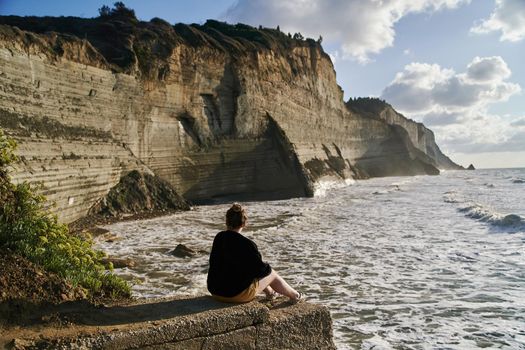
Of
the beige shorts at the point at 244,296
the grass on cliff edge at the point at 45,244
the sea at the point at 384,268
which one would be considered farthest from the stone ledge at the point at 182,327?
the sea at the point at 384,268

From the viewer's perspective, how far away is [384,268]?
8.25 m

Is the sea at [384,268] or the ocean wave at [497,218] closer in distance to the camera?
the sea at [384,268]

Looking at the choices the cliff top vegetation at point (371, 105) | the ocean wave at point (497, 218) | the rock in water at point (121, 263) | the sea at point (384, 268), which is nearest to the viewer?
the sea at point (384, 268)

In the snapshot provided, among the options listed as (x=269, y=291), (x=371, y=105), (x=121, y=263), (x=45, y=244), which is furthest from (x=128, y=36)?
(x=371, y=105)

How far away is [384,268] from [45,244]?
6.06m

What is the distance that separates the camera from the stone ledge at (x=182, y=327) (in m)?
3.16

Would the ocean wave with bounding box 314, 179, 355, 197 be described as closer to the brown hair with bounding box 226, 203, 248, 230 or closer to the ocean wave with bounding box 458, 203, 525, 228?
the ocean wave with bounding box 458, 203, 525, 228

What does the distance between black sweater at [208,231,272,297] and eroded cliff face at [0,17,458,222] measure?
29.9ft

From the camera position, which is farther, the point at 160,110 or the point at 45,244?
the point at 160,110

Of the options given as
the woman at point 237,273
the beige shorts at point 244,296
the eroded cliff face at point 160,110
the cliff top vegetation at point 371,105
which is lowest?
the beige shorts at point 244,296

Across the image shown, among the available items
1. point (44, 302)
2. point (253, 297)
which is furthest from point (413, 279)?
point (44, 302)

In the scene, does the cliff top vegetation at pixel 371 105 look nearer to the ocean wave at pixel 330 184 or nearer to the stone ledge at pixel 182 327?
the ocean wave at pixel 330 184

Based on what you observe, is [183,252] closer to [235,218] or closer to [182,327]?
[235,218]

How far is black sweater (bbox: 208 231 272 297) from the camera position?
4129 mm
